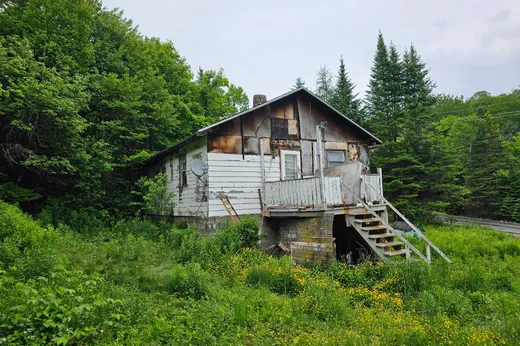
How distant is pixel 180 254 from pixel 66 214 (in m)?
8.65

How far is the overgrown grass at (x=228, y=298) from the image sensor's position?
3959 millimetres

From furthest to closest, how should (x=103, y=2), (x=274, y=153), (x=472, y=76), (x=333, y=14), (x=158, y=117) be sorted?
1. (x=472, y=76)
2. (x=103, y=2)
3. (x=158, y=117)
4. (x=333, y=14)
5. (x=274, y=153)

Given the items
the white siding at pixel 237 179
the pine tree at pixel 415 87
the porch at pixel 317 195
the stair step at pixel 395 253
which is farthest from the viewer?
the pine tree at pixel 415 87

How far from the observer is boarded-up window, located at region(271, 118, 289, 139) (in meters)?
12.9

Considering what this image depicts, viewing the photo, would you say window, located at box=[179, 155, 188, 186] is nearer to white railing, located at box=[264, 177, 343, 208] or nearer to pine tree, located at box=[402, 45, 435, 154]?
white railing, located at box=[264, 177, 343, 208]

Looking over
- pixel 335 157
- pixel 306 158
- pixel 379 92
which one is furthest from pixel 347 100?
pixel 306 158

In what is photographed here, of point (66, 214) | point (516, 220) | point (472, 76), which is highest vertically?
point (472, 76)

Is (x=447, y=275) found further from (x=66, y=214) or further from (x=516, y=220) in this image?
(x=516, y=220)

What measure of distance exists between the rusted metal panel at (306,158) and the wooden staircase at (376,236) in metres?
3.52

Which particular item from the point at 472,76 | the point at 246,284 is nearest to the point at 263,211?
the point at 246,284

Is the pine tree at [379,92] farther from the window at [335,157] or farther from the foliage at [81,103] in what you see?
the foliage at [81,103]

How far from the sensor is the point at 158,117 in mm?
18328

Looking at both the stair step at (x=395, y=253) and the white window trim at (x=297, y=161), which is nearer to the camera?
the stair step at (x=395, y=253)

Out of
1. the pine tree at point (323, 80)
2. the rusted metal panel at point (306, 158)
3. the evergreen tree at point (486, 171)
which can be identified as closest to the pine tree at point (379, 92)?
the pine tree at point (323, 80)
